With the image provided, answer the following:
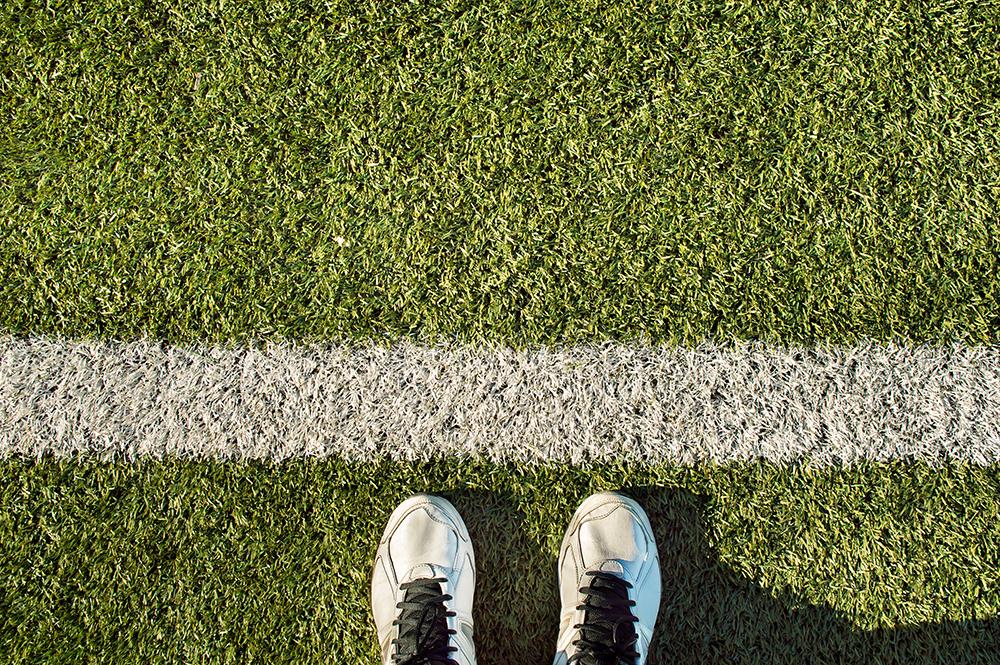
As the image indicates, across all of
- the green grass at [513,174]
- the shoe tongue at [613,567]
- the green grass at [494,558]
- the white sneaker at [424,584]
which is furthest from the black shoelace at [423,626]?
the green grass at [513,174]

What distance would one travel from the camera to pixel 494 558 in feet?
5.73

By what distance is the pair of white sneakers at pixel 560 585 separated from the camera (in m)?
1.66

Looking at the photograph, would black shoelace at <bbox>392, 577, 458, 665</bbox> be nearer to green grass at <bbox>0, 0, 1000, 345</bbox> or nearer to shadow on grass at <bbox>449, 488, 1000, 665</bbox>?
shadow on grass at <bbox>449, 488, 1000, 665</bbox>

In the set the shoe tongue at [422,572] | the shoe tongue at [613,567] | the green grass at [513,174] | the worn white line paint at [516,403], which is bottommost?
the shoe tongue at [422,572]

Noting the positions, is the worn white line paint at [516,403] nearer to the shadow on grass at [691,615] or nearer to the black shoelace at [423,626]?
the shadow on grass at [691,615]

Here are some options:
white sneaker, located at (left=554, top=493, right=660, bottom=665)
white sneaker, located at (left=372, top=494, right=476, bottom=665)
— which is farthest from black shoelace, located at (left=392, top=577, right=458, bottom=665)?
white sneaker, located at (left=554, top=493, right=660, bottom=665)

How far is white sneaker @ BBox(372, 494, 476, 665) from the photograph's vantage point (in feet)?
5.46

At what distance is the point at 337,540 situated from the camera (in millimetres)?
1726

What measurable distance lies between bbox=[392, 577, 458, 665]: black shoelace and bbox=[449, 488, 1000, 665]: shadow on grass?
0.43 feet

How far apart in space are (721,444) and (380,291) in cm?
119

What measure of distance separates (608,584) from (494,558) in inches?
14.5

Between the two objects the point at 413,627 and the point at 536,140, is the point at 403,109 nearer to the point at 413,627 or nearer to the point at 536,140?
the point at 536,140

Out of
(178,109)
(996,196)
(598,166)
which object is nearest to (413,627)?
(598,166)

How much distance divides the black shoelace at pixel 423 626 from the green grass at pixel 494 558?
0.13 meters
